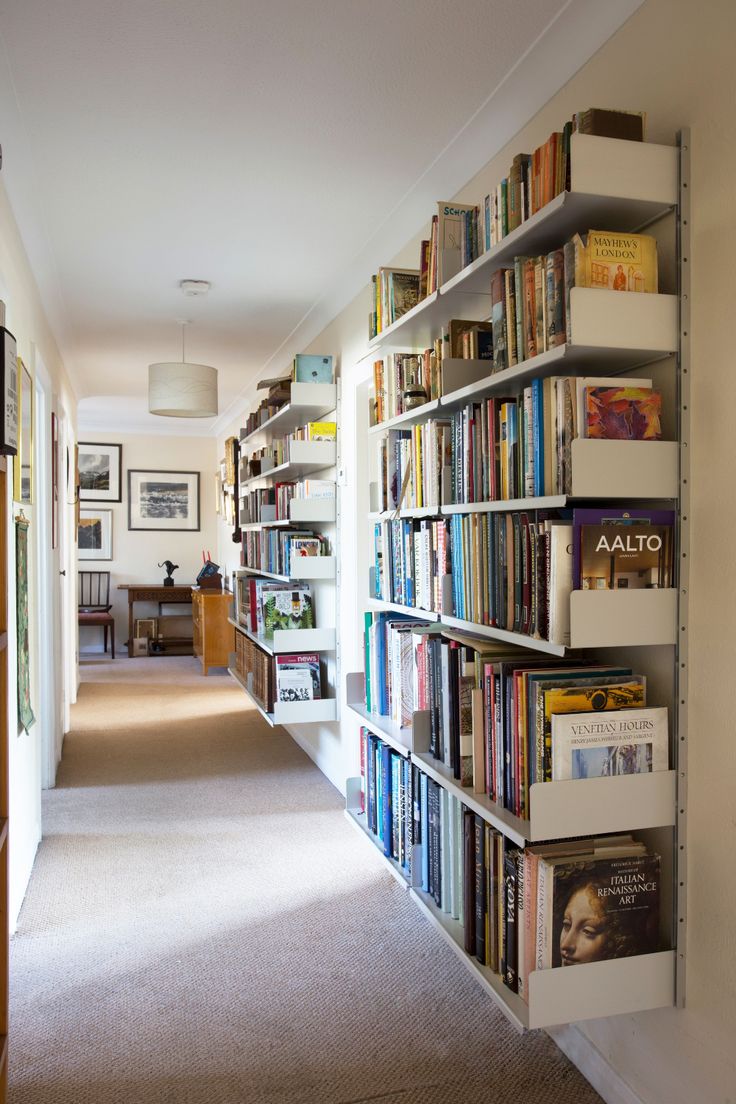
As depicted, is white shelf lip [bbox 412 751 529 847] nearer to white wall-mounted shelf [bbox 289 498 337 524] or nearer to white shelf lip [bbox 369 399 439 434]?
white shelf lip [bbox 369 399 439 434]

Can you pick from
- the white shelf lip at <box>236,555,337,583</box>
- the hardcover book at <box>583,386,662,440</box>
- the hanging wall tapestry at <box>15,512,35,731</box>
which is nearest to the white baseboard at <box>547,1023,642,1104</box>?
the hardcover book at <box>583,386,662,440</box>

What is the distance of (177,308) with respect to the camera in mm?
4449

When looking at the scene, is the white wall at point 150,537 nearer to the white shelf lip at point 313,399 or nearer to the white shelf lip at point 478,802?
the white shelf lip at point 313,399

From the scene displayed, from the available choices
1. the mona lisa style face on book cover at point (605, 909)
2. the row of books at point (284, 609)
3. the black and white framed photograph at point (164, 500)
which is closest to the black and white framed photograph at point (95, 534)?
the black and white framed photograph at point (164, 500)

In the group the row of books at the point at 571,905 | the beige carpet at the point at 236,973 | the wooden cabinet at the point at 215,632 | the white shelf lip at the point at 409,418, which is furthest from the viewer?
the wooden cabinet at the point at 215,632

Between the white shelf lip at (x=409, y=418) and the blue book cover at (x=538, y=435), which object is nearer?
the blue book cover at (x=538, y=435)

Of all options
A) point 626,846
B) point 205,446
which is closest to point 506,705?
Result: point 626,846

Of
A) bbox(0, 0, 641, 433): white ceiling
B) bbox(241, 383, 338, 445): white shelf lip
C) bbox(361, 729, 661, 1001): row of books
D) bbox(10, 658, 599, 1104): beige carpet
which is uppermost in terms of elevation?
bbox(0, 0, 641, 433): white ceiling

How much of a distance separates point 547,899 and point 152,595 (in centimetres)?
779

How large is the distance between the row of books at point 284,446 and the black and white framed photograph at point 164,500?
3893mm

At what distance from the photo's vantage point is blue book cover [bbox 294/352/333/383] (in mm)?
4199

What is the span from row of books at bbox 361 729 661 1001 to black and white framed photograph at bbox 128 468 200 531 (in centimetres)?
796

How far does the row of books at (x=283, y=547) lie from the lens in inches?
174

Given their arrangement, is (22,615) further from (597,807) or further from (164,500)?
(164,500)
